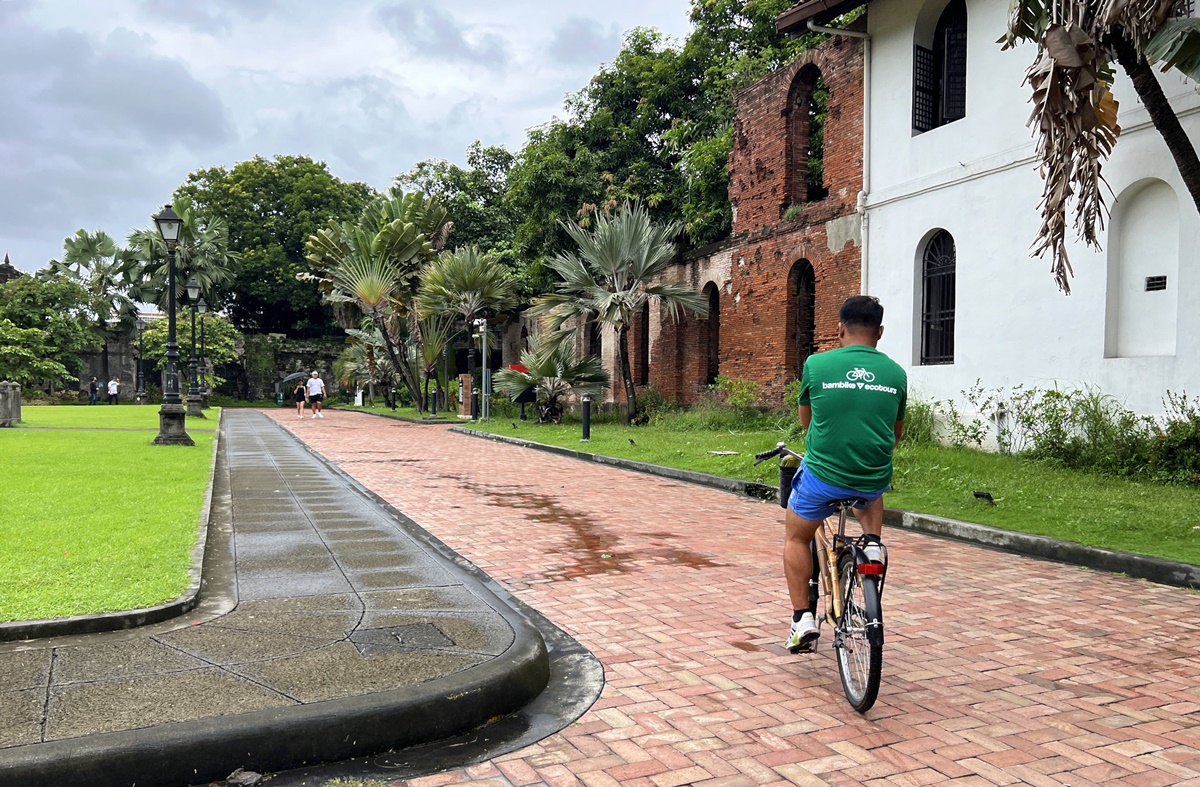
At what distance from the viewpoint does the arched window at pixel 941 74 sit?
14180mm

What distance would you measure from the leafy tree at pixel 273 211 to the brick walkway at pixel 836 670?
50139 millimetres

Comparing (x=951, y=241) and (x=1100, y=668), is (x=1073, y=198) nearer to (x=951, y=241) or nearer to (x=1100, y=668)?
(x=951, y=241)

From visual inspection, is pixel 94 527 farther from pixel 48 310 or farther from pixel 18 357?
pixel 48 310

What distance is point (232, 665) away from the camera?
3.84 meters

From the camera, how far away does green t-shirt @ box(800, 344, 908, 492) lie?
151 inches

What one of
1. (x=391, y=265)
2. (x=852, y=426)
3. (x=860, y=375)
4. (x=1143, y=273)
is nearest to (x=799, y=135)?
(x=1143, y=273)

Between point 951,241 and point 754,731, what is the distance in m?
12.2

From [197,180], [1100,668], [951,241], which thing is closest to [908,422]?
[951,241]

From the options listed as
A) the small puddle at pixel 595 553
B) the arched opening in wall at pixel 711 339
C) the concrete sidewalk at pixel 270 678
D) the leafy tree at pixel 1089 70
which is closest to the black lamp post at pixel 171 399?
the small puddle at pixel 595 553

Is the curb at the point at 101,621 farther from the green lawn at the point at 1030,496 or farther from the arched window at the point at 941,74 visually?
the arched window at the point at 941,74

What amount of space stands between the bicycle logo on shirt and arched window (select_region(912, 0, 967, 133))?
12099 millimetres

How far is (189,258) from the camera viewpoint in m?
51.9

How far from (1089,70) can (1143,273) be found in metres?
3.84

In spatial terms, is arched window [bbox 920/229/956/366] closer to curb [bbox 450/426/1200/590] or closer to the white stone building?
the white stone building
